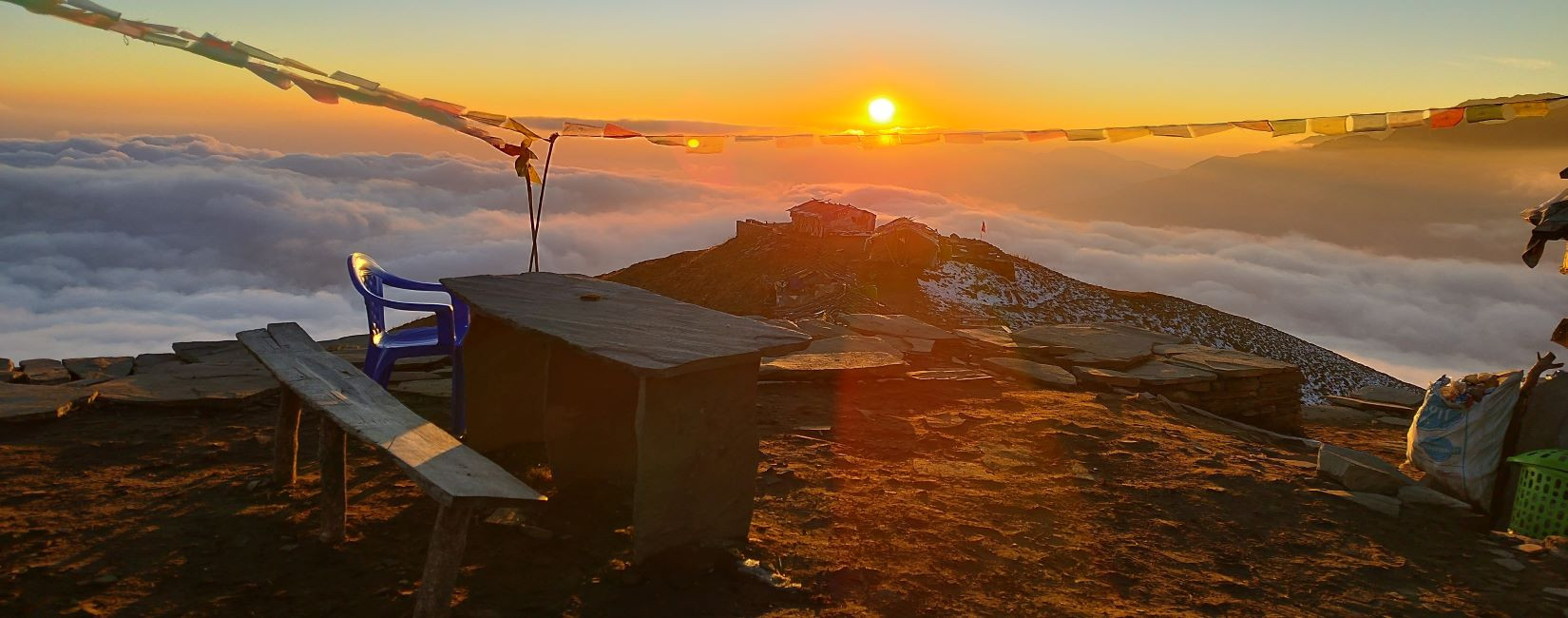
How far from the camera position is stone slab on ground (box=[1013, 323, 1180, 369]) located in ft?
23.6

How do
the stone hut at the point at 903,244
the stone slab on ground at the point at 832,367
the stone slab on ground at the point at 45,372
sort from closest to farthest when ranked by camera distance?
the stone slab on ground at the point at 45,372 → the stone slab on ground at the point at 832,367 → the stone hut at the point at 903,244

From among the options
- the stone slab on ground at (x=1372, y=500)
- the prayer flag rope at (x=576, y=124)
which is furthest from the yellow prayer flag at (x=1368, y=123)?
the stone slab on ground at (x=1372, y=500)

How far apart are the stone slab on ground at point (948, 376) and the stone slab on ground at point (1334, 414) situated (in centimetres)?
323

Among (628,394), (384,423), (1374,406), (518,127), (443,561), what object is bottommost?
(1374,406)

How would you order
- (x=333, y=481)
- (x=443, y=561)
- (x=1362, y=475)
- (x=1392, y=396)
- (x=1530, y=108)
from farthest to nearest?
(x=1392, y=396) < (x=1530, y=108) < (x=1362, y=475) < (x=333, y=481) < (x=443, y=561)

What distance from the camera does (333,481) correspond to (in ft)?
10.9

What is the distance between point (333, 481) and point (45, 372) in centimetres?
404

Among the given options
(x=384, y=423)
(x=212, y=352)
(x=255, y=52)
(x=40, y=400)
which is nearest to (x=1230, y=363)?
(x=384, y=423)

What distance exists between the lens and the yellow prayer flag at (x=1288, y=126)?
6.07 metres

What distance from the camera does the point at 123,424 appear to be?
190 inches

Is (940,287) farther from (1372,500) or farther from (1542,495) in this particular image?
(1542,495)

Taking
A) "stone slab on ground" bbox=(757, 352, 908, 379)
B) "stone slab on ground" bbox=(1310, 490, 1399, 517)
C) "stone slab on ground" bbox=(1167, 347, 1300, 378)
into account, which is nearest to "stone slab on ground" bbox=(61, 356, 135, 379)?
"stone slab on ground" bbox=(757, 352, 908, 379)

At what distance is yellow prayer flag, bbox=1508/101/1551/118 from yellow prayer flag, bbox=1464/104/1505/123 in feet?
0.24

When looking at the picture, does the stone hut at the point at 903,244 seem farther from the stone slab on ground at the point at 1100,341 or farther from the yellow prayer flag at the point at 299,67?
the yellow prayer flag at the point at 299,67
